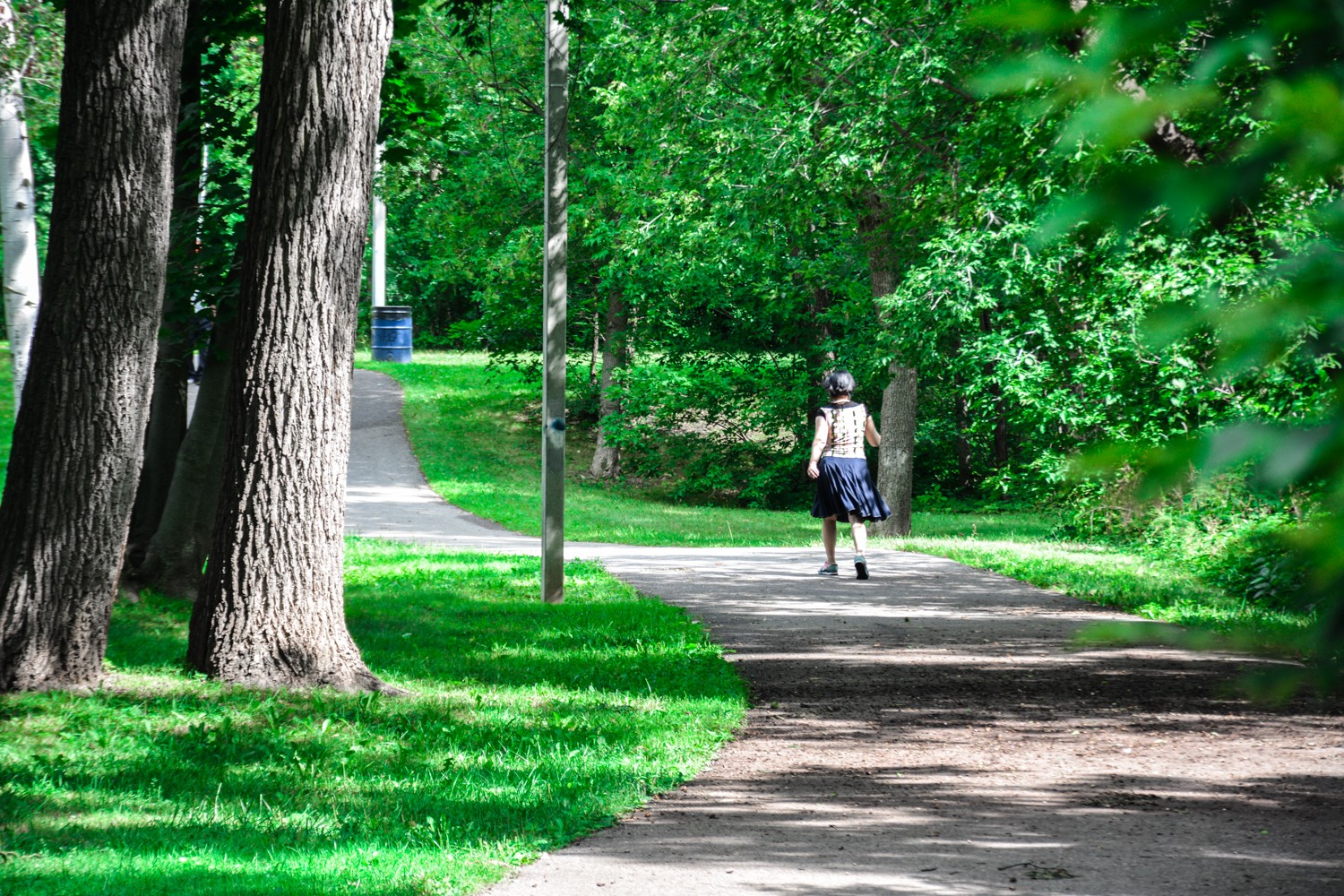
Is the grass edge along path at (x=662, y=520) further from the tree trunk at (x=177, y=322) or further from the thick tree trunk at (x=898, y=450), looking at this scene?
the tree trunk at (x=177, y=322)

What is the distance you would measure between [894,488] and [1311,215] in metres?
20.4

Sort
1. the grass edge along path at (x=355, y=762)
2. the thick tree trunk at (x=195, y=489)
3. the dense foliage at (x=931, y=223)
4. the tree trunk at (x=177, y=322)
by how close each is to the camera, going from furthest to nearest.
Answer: the thick tree trunk at (x=195, y=489)
the tree trunk at (x=177, y=322)
the grass edge along path at (x=355, y=762)
the dense foliage at (x=931, y=223)

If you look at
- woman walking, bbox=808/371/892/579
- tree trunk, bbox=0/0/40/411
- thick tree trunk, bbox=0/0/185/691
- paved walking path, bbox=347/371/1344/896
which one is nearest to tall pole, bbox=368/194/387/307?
tree trunk, bbox=0/0/40/411

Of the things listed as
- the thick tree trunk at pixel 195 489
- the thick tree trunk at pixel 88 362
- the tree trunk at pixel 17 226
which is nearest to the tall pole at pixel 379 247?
the tree trunk at pixel 17 226

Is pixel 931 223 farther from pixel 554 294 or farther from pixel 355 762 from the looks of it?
pixel 355 762

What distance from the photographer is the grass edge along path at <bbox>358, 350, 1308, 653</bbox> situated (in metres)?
11.1

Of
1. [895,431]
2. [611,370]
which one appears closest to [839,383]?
[895,431]

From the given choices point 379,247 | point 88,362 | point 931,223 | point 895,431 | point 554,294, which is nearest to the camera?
point 88,362

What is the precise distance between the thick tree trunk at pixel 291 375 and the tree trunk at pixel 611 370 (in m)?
22.7

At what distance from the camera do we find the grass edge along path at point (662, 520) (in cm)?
1107

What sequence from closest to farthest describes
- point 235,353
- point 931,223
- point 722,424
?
point 235,353, point 931,223, point 722,424

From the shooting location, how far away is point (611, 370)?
101 ft

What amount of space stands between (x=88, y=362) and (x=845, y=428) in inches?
281

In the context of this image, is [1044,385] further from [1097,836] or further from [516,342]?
[516,342]
